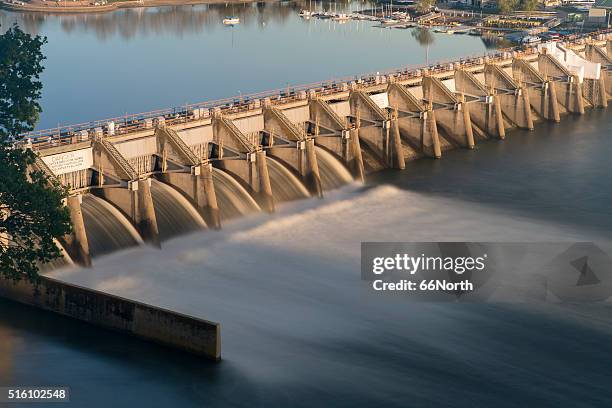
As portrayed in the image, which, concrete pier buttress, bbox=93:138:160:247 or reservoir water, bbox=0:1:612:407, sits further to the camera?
concrete pier buttress, bbox=93:138:160:247

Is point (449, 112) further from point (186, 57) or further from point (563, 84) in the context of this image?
point (186, 57)

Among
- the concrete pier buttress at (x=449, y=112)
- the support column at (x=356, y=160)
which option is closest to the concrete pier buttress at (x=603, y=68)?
the concrete pier buttress at (x=449, y=112)

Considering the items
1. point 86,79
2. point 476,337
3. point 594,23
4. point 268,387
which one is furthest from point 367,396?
point 594,23

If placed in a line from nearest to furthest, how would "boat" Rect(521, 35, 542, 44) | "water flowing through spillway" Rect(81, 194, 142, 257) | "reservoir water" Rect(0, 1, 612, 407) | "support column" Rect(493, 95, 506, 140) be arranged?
"reservoir water" Rect(0, 1, 612, 407) → "water flowing through spillway" Rect(81, 194, 142, 257) → "support column" Rect(493, 95, 506, 140) → "boat" Rect(521, 35, 542, 44)

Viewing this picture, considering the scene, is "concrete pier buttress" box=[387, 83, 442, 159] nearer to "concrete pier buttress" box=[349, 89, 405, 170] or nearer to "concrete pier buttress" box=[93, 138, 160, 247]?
"concrete pier buttress" box=[349, 89, 405, 170]

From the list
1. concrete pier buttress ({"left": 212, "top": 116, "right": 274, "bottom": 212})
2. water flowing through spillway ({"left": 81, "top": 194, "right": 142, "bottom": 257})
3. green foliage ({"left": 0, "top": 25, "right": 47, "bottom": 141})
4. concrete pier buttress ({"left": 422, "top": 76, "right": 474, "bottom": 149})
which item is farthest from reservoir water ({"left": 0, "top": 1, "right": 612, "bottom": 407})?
concrete pier buttress ({"left": 422, "top": 76, "right": 474, "bottom": 149})

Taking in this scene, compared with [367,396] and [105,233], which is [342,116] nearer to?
[105,233]

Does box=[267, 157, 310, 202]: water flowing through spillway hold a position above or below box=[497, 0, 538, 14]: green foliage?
below
